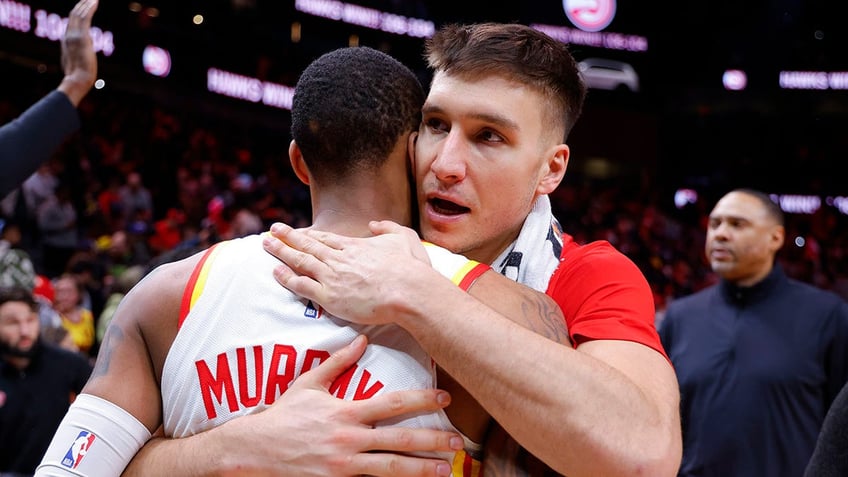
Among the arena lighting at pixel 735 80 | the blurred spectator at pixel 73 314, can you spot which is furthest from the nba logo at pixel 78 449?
the arena lighting at pixel 735 80

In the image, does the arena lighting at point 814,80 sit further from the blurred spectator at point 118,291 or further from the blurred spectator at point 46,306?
the blurred spectator at point 46,306

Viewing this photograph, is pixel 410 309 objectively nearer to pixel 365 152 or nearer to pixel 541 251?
pixel 365 152

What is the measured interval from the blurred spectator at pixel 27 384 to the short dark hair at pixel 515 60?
4169mm

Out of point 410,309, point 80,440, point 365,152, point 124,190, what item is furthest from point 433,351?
point 124,190

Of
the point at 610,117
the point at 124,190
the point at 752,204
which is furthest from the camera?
the point at 610,117

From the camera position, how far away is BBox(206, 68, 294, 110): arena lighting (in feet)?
51.9

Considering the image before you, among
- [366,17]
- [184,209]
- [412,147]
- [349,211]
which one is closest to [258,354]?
[349,211]

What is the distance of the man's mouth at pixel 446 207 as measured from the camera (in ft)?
7.39

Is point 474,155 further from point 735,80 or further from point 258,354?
point 735,80

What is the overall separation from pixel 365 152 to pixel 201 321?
0.50 m

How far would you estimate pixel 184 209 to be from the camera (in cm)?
1224

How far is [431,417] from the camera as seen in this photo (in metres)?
1.85

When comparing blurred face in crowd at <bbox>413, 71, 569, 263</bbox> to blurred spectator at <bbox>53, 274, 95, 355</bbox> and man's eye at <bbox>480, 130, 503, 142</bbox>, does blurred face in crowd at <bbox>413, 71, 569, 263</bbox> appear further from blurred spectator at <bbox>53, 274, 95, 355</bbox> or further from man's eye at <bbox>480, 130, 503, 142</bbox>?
blurred spectator at <bbox>53, 274, 95, 355</bbox>

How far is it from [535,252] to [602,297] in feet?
0.89
